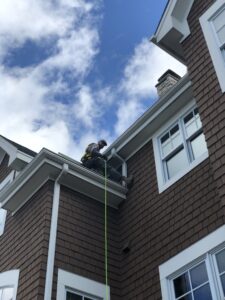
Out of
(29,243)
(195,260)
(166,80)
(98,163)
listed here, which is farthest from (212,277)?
(166,80)

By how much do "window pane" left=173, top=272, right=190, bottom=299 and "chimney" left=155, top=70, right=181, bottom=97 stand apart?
6587 millimetres

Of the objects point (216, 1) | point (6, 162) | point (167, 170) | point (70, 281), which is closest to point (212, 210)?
point (167, 170)

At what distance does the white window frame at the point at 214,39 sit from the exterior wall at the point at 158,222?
5.38 ft

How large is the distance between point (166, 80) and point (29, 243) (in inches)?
256

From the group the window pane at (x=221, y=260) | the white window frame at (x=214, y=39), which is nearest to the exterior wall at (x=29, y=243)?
the window pane at (x=221, y=260)

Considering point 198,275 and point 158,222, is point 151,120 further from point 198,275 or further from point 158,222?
point 198,275

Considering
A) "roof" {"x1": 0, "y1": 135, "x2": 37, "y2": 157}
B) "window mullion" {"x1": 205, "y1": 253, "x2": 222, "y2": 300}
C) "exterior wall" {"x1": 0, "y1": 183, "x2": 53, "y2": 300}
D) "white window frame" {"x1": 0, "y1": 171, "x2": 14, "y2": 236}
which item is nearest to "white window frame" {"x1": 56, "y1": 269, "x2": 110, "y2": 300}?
"exterior wall" {"x1": 0, "y1": 183, "x2": 53, "y2": 300}

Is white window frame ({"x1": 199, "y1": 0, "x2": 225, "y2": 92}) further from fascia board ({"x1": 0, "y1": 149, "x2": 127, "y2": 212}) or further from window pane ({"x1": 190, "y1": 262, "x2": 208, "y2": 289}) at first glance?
fascia board ({"x1": 0, "y1": 149, "x2": 127, "y2": 212})

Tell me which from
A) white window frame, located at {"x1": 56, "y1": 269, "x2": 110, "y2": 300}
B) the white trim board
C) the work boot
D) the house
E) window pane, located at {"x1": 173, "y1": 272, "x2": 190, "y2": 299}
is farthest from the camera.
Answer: the work boot

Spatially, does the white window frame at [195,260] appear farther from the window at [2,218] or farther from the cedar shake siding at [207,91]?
the window at [2,218]

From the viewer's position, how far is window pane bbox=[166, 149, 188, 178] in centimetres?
990

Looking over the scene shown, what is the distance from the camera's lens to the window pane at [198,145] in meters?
9.55

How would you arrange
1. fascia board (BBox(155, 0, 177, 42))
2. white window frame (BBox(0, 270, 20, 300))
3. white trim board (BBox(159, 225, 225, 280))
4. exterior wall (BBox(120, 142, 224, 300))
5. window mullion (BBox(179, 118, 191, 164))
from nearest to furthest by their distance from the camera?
white trim board (BBox(159, 225, 225, 280)), exterior wall (BBox(120, 142, 224, 300)), white window frame (BBox(0, 270, 20, 300)), window mullion (BBox(179, 118, 191, 164)), fascia board (BBox(155, 0, 177, 42))

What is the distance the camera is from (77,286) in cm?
900
